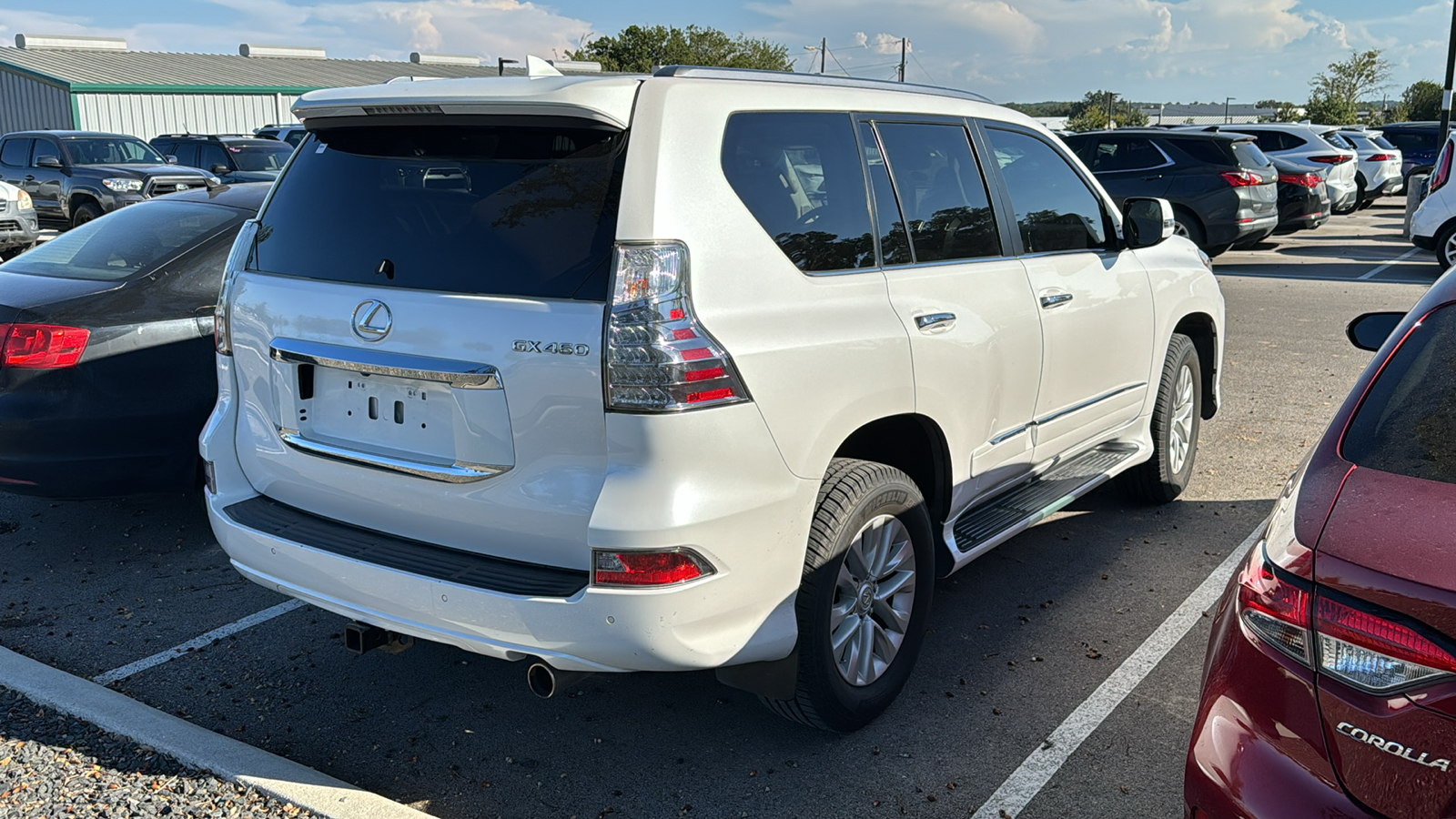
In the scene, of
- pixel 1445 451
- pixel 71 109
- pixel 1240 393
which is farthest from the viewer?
pixel 71 109

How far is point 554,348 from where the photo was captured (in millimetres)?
2826

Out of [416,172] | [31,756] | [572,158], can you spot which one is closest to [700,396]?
[572,158]

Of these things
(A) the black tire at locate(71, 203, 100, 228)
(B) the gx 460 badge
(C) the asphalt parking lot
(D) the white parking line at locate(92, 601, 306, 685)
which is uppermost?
(B) the gx 460 badge

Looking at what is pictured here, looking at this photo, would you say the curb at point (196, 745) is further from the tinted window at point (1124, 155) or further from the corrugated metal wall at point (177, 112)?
the corrugated metal wall at point (177, 112)

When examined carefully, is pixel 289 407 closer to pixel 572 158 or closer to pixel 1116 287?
pixel 572 158

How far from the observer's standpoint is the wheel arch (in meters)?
5.79

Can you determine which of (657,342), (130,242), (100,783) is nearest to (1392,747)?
(657,342)

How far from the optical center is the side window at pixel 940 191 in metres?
3.80

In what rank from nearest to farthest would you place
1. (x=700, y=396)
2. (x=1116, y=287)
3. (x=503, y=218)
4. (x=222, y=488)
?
(x=700, y=396), (x=503, y=218), (x=222, y=488), (x=1116, y=287)

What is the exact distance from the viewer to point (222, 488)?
3562 mm

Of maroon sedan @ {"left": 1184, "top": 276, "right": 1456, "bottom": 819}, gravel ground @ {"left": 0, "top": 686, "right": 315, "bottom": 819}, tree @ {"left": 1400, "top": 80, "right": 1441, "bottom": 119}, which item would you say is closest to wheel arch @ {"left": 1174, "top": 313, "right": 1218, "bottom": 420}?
maroon sedan @ {"left": 1184, "top": 276, "right": 1456, "bottom": 819}

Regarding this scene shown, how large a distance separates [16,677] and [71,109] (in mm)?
43241

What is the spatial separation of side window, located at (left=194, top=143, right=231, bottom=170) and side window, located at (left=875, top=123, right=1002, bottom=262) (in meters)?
19.1

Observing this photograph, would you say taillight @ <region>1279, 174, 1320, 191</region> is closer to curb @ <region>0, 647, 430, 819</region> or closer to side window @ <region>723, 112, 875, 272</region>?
side window @ <region>723, 112, 875, 272</region>
